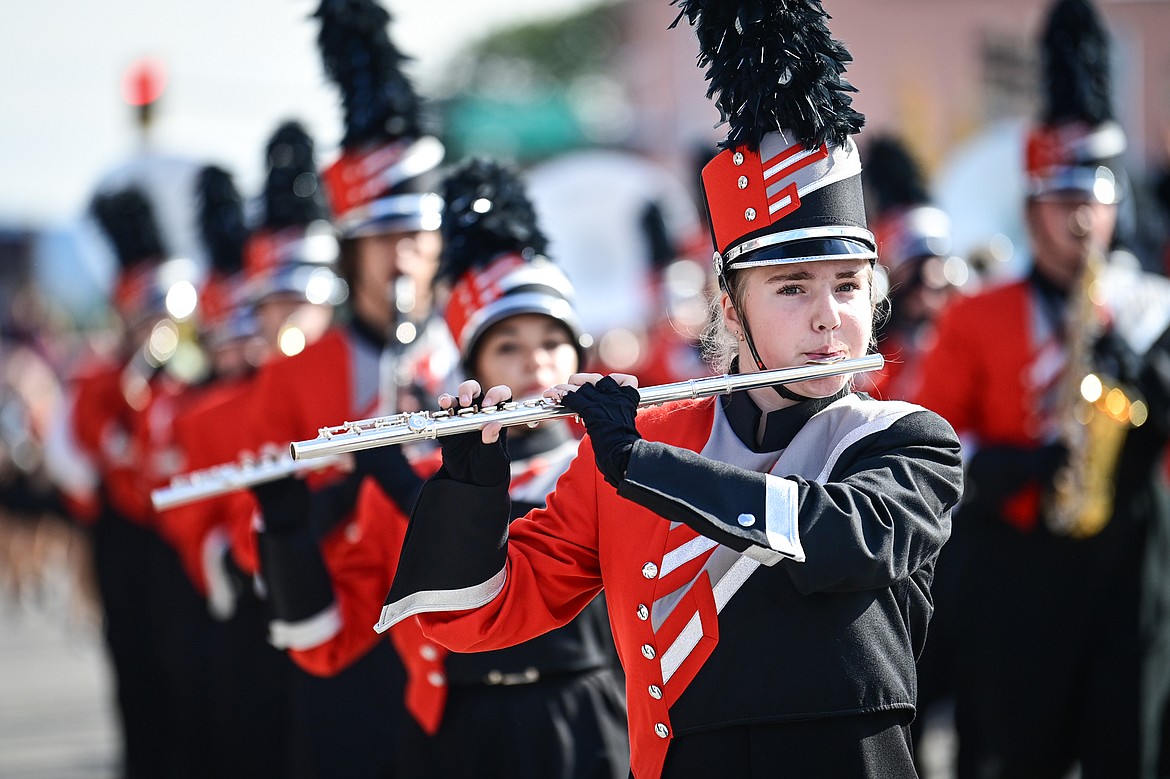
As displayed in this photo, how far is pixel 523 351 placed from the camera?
3809 millimetres

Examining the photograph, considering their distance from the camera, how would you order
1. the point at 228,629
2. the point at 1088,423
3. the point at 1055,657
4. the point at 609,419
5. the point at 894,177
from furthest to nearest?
the point at 894,177 < the point at 228,629 < the point at 1088,423 < the point at 1055,657 < the point at 609,419

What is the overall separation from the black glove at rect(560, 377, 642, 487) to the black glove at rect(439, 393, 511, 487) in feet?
0.53

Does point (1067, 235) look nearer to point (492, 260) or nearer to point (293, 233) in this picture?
point (492, 260)

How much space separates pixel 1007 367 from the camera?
199 inches

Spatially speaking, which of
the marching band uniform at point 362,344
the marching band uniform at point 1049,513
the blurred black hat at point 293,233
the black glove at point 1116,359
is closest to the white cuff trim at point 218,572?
the marching band uniform at point 362,344

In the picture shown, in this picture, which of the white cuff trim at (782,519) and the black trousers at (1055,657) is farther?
the black trousers at (1055,657)

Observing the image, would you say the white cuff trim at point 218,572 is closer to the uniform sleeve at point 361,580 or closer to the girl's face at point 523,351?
the uniform sleeve at point 361,580

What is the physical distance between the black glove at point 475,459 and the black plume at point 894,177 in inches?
202

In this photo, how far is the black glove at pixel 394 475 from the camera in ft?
11.9

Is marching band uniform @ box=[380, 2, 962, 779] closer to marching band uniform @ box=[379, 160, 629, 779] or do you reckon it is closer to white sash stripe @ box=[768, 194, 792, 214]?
white sash stripe @ box=[768, 194, 792, 214]

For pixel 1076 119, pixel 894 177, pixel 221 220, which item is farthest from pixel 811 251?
pixel 221 220

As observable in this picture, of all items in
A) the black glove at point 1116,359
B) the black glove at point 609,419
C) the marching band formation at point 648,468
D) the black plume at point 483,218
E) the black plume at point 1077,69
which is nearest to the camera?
the black glove at point 609,419

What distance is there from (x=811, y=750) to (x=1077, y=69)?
11.9 feet

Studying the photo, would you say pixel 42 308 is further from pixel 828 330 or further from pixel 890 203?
pixel 828 330
